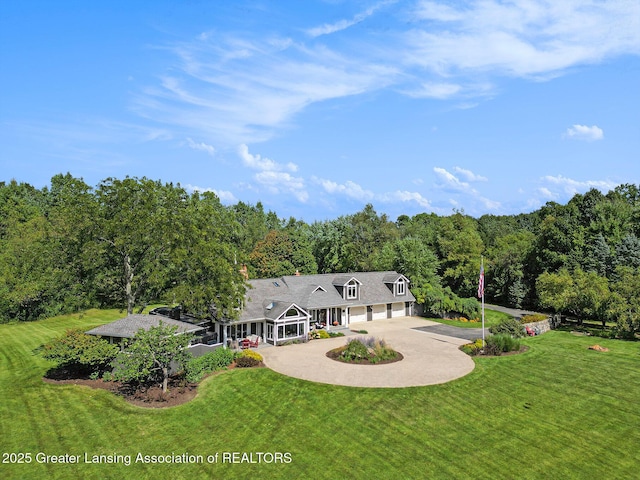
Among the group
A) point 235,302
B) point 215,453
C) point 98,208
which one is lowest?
point 215,453

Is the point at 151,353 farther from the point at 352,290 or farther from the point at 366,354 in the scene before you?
the point at 352,290

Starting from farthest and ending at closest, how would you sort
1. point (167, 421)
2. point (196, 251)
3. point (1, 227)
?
point (1, 227), point (196, 251), point (167, 421)

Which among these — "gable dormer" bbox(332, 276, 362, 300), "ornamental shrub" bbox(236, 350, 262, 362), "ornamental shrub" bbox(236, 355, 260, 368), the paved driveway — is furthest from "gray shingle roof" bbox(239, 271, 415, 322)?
the paved driveway

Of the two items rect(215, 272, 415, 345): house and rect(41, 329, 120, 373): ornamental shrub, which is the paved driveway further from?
rect(41, 329, 120, 373): ornamental shrub

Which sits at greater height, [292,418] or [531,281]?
[531,281]

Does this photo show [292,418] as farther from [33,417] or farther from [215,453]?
[33,417]

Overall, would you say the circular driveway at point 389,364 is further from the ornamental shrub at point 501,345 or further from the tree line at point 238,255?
the tree line at point 238,255

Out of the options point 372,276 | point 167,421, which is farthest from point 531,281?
point 167,421

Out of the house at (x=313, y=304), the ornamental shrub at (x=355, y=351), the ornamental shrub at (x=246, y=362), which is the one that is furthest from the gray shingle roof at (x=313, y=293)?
the ornamental shrub at (x=355, y=351)
